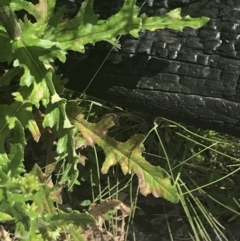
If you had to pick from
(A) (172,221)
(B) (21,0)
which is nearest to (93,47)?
(B) (21,0)

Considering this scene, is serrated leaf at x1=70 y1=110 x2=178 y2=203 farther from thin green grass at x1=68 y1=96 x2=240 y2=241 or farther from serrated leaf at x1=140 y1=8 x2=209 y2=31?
serrated leaf at x1=140 y1=8 x2=209 y2=31

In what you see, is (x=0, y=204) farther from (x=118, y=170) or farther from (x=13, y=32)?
(x=118, y=170)

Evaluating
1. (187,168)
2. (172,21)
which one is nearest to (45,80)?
(172,21)

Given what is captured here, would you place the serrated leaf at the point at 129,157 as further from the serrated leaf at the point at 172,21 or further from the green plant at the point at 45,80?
the serrated leaf at the point at 172,21

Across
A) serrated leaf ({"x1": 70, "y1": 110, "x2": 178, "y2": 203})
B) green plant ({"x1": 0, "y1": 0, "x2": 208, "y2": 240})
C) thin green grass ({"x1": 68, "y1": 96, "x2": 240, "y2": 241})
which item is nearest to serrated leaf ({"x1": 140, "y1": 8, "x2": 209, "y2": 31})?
green plant ({"x1": 0, "y1": 0, "x2": 208, "y2": 240})

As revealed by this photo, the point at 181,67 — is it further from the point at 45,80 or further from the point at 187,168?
the point at 187,168

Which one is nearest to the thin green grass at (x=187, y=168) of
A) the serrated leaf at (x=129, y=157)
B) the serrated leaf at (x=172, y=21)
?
the serrated leaf at (x=129, y=157)
